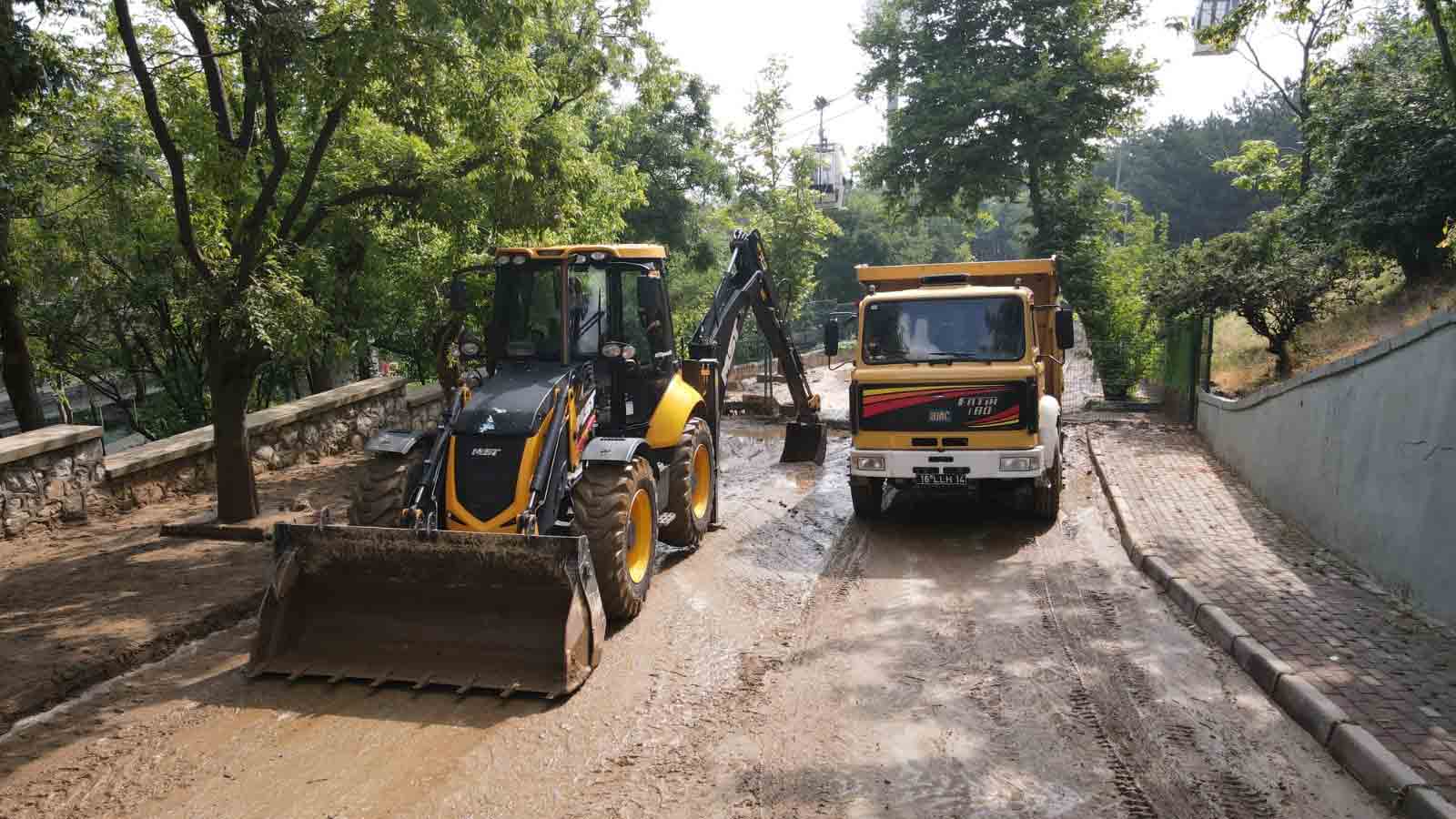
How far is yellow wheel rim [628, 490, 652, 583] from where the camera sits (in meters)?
7.39

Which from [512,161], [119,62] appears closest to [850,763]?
[512,161]

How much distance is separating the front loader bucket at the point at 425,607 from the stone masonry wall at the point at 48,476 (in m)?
4.82

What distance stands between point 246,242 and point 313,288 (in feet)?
15.8

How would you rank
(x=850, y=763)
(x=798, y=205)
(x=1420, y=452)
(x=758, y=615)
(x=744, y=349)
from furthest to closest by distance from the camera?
(x=744, y=349)
(x=798, y=205)
(x=758, y=615)
(x=1420, y=452)
(x=850, y=763)

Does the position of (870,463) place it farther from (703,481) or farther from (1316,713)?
(1316,713)

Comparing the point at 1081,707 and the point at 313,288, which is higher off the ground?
the point at 313,288

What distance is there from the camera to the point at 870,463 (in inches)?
A: 405

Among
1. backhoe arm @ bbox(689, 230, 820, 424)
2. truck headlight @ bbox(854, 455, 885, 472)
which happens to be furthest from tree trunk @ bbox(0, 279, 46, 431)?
truck headlight @ bbox(854, 455, 885, 472)

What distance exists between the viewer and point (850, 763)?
196 inches

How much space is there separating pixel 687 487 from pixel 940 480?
2.91 m

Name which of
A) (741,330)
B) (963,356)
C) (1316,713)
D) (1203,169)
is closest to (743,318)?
(741,330)

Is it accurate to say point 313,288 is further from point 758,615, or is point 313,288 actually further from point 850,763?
point 850,763

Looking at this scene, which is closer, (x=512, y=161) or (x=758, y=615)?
(x=758, y=615)

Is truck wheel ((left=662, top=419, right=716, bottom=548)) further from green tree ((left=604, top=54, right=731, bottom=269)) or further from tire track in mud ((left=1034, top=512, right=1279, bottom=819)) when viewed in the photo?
green tree ((left=604, top=54, right=731, bottom=269))
